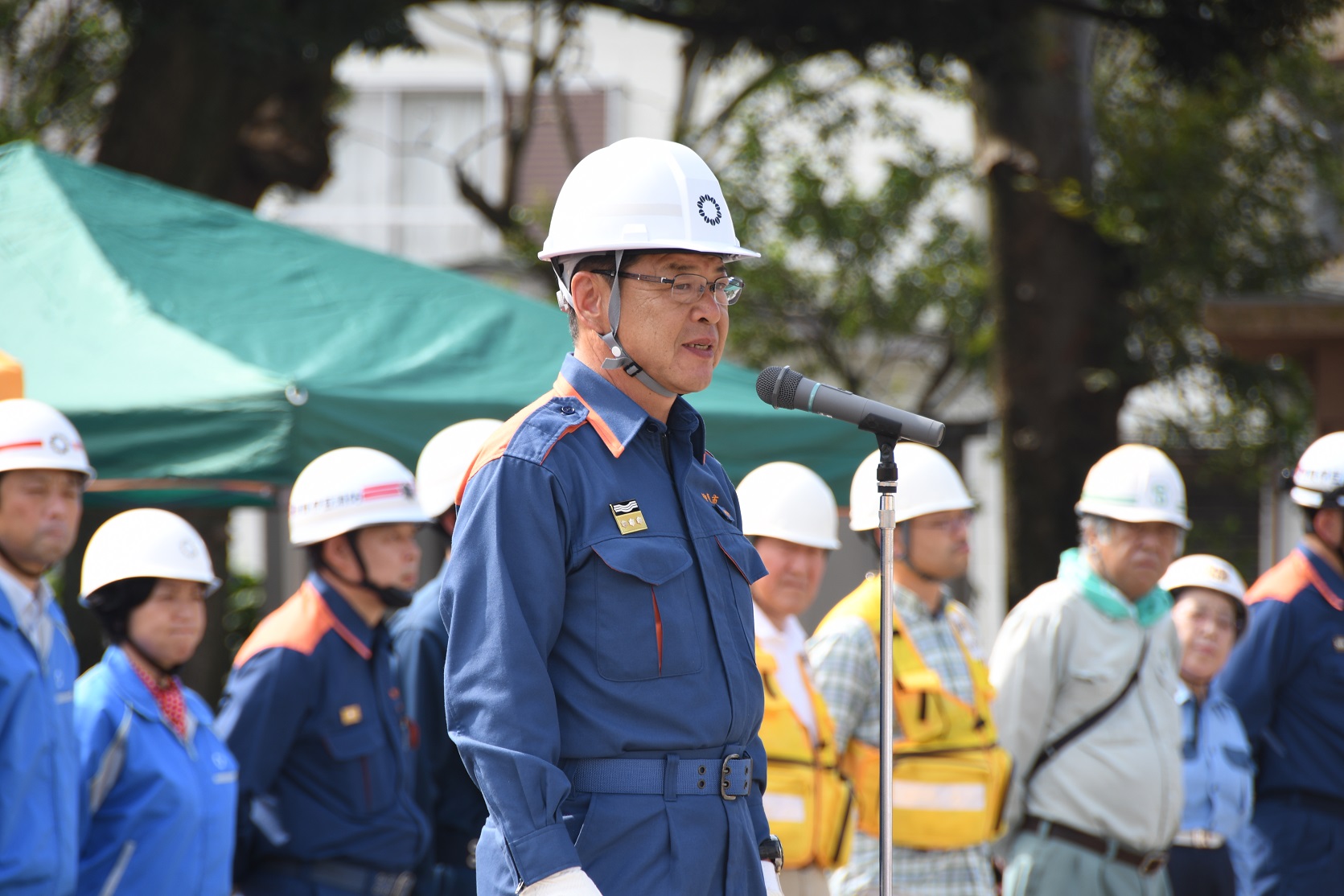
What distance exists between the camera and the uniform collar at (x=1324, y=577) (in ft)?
18.5

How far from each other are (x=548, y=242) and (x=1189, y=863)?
13.3 feet

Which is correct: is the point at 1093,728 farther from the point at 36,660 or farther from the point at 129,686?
the point at 36,660

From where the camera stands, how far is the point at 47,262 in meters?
5.58

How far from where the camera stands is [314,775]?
4.51 m

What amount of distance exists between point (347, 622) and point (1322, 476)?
3.65 m

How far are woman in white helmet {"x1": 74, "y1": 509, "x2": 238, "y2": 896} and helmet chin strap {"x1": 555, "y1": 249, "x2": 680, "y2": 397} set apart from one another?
217 centimetres

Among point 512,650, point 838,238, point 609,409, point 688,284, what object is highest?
point 838,238

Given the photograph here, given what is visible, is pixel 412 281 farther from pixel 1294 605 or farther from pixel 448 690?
pixel 448 690

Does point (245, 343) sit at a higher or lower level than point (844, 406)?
higher

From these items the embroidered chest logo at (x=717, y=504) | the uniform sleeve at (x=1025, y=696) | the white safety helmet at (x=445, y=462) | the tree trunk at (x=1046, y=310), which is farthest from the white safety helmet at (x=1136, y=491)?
the tree trunk at (x=1046, y=310)

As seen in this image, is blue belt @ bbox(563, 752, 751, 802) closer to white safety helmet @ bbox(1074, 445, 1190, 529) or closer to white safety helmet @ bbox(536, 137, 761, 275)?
white safety helmet @ bbox(536, 137, 761, 275)

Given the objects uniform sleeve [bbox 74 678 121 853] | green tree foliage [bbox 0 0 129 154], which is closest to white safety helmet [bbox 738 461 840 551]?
uniform sleeve [bbox 74 678 121 853]

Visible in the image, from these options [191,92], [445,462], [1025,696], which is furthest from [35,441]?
[191,92]

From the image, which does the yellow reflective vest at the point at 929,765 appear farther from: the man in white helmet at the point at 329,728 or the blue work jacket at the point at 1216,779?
the man in white helmet at the point at 329,728
